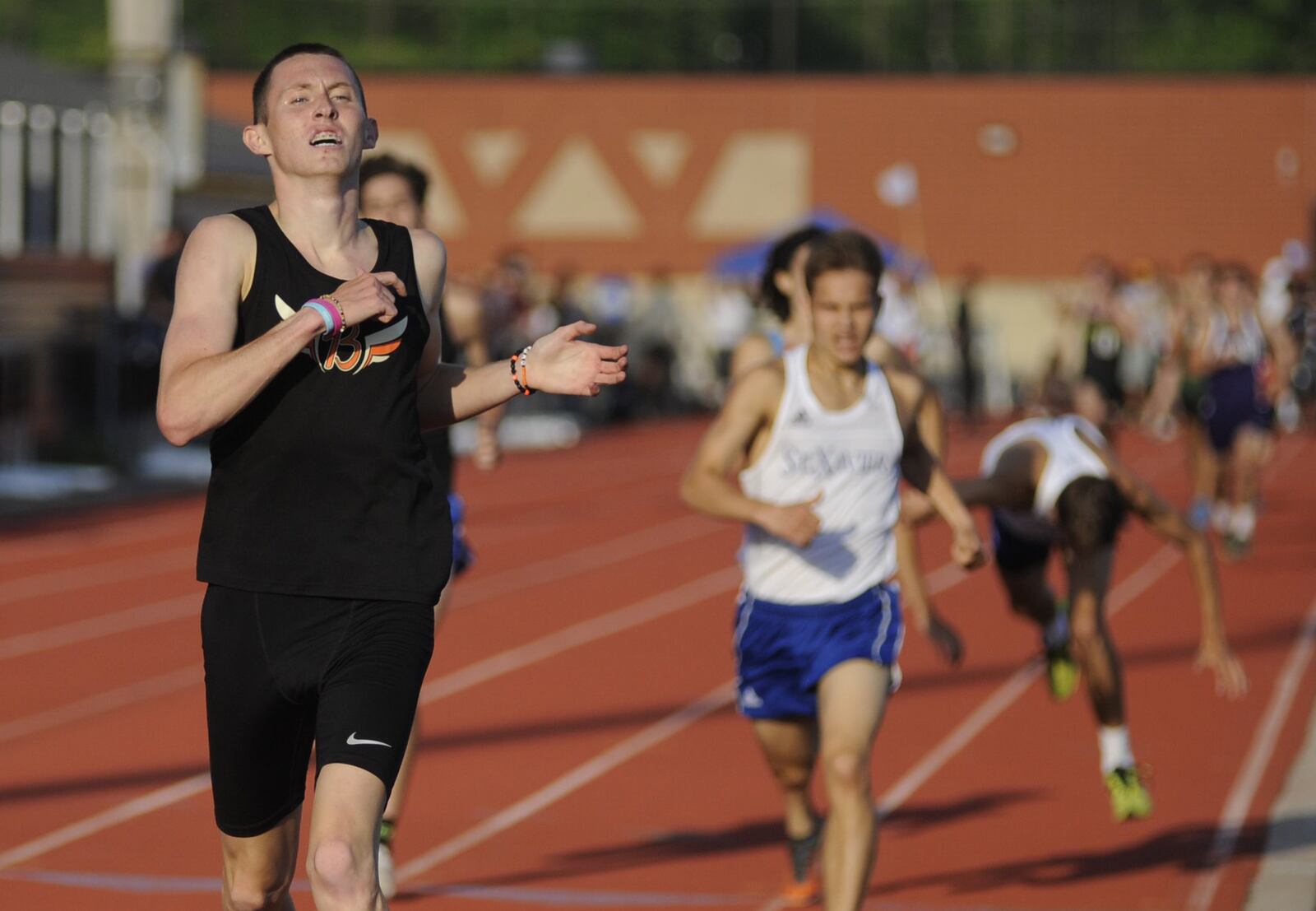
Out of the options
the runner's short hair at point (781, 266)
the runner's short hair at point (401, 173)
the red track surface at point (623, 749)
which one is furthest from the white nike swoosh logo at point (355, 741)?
the runner's short hair at point (781, 266)

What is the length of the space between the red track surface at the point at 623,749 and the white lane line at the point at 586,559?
0.15ft

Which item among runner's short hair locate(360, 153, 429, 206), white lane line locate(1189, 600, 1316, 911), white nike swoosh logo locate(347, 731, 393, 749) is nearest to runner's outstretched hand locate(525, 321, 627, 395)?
white nike swoosh logo locate(347, 731, 393, 749)

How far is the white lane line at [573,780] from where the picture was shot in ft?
23.5

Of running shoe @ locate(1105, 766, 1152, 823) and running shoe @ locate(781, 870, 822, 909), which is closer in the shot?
running shoe @ locate(781, 870, 822, 909)

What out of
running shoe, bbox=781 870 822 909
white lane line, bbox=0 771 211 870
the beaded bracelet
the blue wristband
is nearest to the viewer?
the blue wristband

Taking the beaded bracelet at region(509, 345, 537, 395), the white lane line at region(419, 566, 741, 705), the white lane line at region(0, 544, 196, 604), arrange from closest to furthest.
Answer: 1. the beaded bracelet at region(509, 345, 537, 395)
2. the white lane line at region(419, 566, 741, 705)
3. the white lane line at region(0, 544, 196, 604)

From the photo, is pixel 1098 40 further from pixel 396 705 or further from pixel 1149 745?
pixel 396 705

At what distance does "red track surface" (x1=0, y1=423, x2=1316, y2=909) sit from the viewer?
6887mm

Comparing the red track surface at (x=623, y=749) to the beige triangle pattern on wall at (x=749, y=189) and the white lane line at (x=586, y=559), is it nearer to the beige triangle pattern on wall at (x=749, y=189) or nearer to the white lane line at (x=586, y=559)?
the white lane line at (x=586, y=559)

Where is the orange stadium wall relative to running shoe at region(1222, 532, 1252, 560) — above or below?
above

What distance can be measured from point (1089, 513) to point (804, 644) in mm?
1675

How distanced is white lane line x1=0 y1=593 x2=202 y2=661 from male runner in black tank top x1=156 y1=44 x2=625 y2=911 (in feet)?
24.1

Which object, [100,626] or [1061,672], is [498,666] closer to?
[100,626]

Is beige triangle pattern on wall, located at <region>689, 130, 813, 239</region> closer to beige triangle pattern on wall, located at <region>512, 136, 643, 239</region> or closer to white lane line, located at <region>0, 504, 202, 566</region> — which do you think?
beige triangle pattern on wall, located at <region>512, 136, 643, 239</region>
